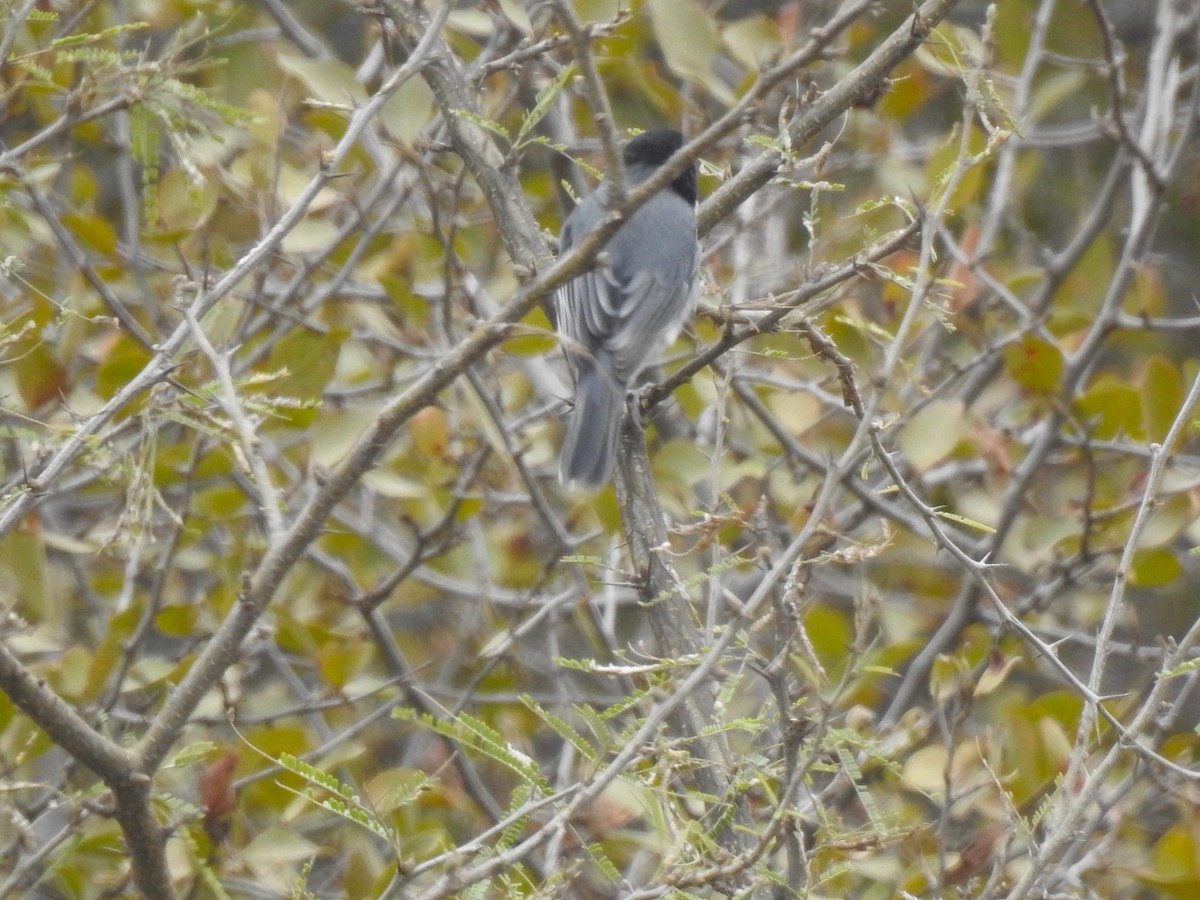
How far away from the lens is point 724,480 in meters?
4.63

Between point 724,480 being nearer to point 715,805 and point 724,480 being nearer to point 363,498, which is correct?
point 363,498

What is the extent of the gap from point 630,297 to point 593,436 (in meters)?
1.15

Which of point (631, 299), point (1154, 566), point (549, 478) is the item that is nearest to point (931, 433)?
point (1154, 566)

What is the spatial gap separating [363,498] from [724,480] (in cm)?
160

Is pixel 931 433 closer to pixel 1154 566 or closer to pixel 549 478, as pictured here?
pixel 1154 566

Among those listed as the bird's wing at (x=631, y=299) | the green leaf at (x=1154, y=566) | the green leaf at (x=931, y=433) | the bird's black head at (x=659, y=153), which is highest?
the bird's black head at (x=659, y=153)

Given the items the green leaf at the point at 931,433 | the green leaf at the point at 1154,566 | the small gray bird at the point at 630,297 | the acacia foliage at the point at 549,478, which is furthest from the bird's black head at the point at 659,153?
the green leaf at the point at 1154,566

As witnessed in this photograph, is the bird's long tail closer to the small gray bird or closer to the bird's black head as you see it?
the small gray bird

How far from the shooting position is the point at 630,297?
4.66 meters

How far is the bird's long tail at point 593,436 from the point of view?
11.7ft

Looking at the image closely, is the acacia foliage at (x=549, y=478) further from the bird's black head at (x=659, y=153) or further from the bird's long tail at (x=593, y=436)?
the bird's black head at (x=659, y=153)

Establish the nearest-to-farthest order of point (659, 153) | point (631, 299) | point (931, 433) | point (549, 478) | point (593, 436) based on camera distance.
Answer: point (593, 436)
point (931, 433)
point (631, 299)
point (659, 153)
point (549, 478)

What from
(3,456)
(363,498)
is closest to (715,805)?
(3,456)

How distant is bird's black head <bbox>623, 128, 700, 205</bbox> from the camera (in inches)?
196
